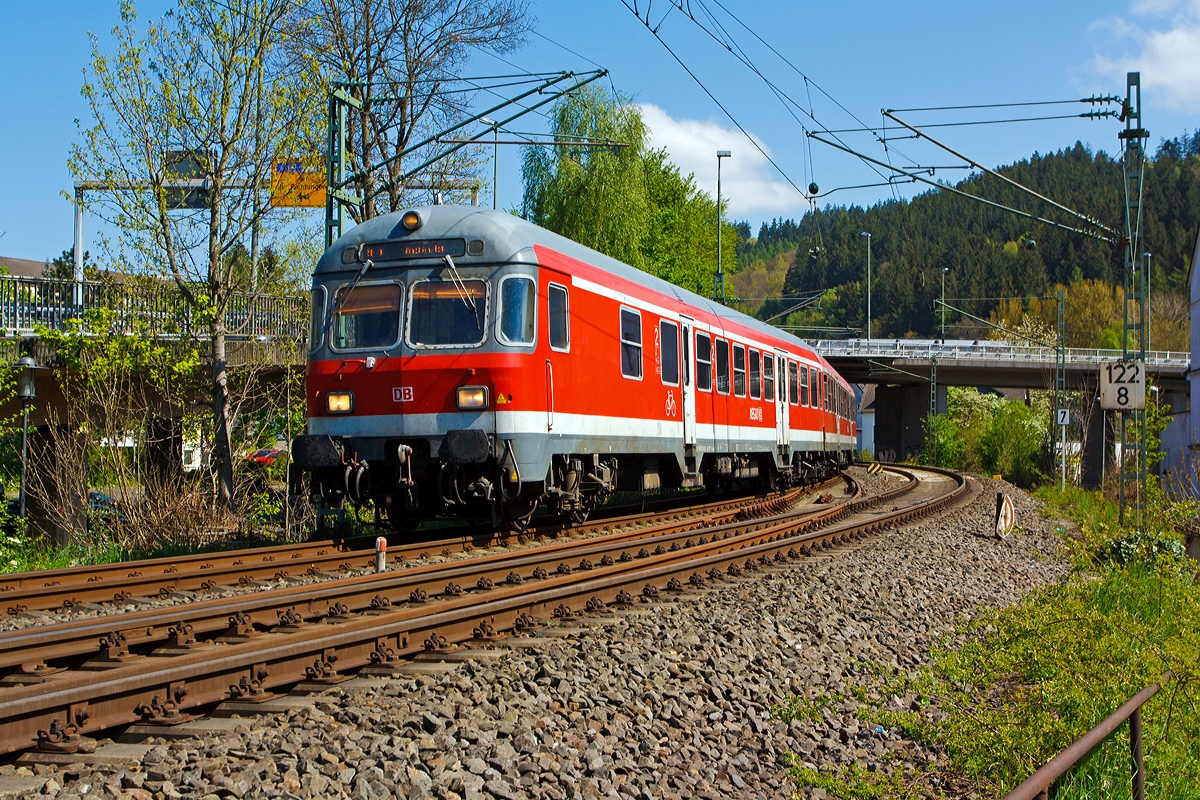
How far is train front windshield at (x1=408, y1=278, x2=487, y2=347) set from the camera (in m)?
10.9

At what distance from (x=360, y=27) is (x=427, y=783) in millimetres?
16552

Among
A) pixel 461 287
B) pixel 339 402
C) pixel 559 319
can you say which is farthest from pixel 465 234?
pixel 339 402

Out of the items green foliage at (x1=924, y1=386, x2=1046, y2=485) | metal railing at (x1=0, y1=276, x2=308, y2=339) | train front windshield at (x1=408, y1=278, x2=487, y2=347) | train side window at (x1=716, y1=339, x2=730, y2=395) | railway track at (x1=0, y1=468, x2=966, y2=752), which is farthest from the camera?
green foliage at (x1=924, y1=386, x2=1046, y2=485)

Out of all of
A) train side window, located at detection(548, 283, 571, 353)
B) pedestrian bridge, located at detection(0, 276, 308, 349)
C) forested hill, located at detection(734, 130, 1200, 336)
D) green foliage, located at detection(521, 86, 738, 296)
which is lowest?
train side window, located at detection(548, 283, 571, 353)

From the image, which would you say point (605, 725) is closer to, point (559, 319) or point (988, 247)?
point (559, 319)

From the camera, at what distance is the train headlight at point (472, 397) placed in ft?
35.0

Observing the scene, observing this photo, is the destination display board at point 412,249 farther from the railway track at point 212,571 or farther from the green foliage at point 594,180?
the green foliage at point 594,180

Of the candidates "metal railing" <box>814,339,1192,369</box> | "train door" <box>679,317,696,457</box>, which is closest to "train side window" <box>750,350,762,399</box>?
"train door" <box>679,317,696,457</box>

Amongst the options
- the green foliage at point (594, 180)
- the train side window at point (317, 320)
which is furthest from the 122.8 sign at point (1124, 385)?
the green foliage at point (594, 180)

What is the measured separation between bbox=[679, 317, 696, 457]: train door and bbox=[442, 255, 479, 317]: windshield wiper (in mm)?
4606

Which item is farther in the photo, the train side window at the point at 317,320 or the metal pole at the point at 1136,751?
the train side window at the point at 317,320

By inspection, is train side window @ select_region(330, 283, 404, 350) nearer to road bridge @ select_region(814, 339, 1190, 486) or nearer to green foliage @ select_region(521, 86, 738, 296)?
green foliage @ select_region(521, 86, 738, 296)

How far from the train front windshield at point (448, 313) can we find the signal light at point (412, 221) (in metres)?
0.66

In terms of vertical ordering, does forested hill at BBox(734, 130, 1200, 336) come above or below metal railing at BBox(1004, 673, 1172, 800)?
above
